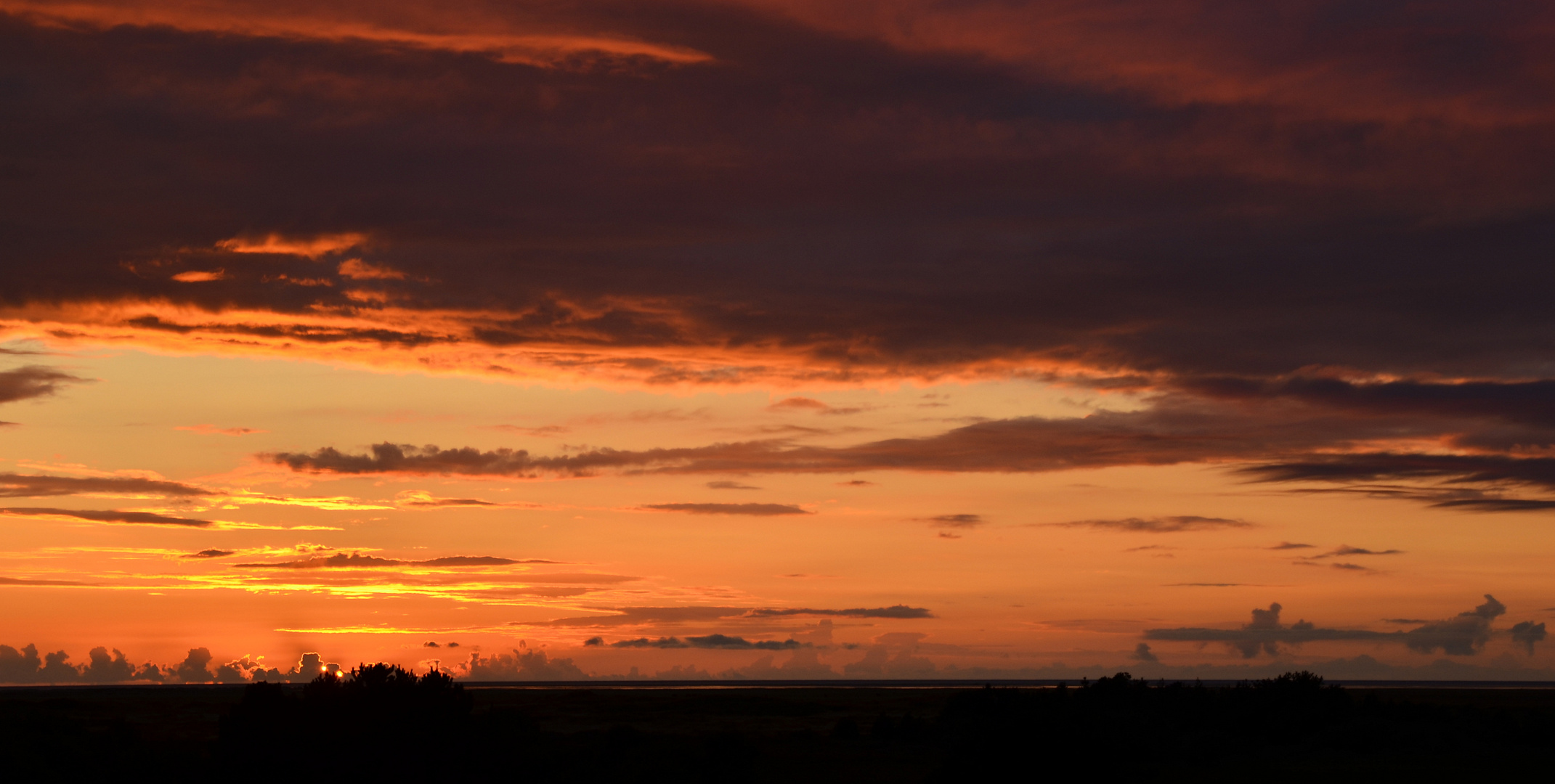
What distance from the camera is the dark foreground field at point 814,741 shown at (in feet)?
121

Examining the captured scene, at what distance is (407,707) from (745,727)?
6620 cm

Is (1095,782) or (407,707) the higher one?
(407,707)

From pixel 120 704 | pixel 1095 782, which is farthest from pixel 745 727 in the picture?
pixel 120 704

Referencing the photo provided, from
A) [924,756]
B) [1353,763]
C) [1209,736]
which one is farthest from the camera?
[924,756]

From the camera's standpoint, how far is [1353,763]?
56719mm

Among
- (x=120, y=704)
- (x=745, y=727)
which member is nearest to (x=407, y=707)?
(x=745, y=727)

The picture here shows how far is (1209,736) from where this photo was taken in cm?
6506

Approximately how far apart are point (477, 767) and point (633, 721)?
242 feet

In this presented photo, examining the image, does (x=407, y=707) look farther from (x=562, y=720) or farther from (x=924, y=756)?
(x=562, y=720)

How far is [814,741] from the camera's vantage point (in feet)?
264

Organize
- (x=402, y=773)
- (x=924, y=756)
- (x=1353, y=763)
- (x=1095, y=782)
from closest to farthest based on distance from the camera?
(x=402, y=773) < (x=1095, y=782) < (x=1353, y=763) < (x=924, y=756)

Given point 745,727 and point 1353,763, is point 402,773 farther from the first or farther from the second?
point 745,727

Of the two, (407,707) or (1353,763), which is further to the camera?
(1353,763)

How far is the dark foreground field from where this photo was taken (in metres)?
37.0
